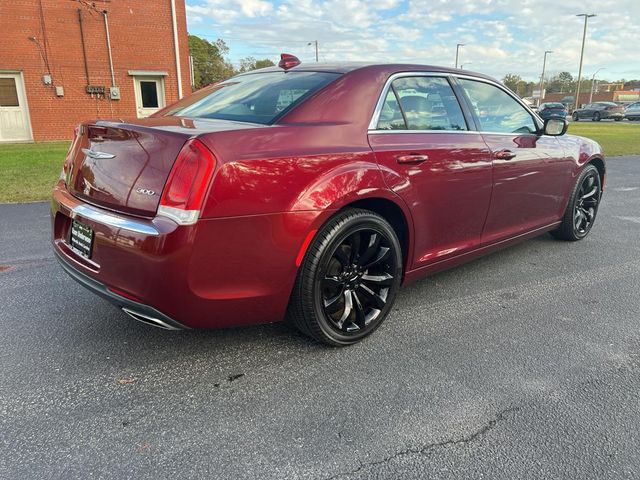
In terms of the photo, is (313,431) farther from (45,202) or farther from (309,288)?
(45,202)

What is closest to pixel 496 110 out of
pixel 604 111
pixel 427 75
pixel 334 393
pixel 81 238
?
pixel 427 75

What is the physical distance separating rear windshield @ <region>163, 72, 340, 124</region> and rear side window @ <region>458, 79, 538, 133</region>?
1.27 meters

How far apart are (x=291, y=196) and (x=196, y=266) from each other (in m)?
0.56

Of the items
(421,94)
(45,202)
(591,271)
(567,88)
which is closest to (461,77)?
(421,94)

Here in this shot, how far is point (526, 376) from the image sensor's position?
2523 mm

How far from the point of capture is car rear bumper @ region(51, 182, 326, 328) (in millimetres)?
2139

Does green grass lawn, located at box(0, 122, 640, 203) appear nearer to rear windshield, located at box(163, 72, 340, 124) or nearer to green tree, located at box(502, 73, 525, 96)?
rear windshield, located at box(163, 72, 340, 124)

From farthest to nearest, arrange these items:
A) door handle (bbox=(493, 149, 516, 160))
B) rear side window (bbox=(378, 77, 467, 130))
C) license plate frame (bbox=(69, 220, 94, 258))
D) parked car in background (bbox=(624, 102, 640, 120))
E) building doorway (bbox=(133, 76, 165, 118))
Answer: parked car in background (bbox=(624, 102, 640, 120)), building doorway (bbox=(133, 76, 165, 118)), door handle (bbox=(493, 149, 516, 160)), rear side window (bbox=(378, 77, 467, 130)), license plate frame (bbox=(69, 220, 94, 258))

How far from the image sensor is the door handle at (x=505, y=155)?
138 inches

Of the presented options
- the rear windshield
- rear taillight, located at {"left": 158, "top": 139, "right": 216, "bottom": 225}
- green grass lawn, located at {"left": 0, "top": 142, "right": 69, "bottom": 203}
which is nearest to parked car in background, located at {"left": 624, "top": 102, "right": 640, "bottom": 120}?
green grass lawn, located at {"left": 0, "top": 142, "right": 69, "bottom": 203}

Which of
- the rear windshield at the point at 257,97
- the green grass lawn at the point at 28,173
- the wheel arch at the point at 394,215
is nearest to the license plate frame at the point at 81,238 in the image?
the rear windshield at the point at 257,97

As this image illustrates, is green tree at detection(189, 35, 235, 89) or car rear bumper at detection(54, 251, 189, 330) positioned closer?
car rear bumper at detection(54, 251, 189, 330)

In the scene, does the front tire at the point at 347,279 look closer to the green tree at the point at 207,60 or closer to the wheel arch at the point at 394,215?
the wheel arch at the point at 394,215

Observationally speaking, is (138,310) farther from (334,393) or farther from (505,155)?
(505,155)
